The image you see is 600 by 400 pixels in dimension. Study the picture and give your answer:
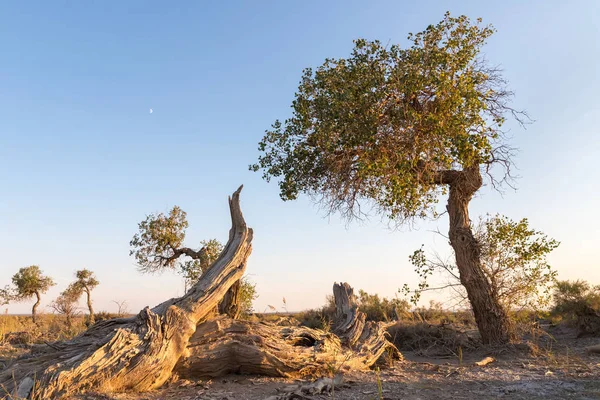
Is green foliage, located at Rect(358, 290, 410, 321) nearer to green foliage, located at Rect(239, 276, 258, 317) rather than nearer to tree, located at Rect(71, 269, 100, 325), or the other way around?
green foliage, located at Rect(239, 276, 258, 317)

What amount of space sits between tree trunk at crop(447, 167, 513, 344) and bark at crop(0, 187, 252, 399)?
7738 millimetres

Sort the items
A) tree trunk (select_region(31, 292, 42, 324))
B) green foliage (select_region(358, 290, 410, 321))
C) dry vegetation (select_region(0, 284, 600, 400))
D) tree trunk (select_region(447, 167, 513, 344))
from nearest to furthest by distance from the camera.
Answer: dry vegetation (select_region(0, 284, 600, 400))
tree trunk (select_region(447, 167, 513, 344))
green foliage (select_region(358, 290, 410, 321))
tree trunk (select_region(31, 292, 42, 324))

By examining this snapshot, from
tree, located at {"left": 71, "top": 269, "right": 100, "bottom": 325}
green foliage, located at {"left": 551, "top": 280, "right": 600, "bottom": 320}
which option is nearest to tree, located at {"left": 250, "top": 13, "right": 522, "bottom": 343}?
green foliage, located at {"left": 551, "top": 280, "right": 600, "bottom": 320}

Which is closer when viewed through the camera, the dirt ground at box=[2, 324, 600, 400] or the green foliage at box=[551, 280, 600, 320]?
the dirt ground at box=[2, 324, 600, 400]

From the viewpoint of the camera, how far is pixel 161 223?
2350 cm

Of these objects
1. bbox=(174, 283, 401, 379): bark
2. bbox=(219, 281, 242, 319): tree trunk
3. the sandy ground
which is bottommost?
the sandy ground

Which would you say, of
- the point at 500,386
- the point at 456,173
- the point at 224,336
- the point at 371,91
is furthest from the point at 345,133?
the point at 500,386

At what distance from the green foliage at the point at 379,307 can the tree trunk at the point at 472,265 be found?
7062 mm

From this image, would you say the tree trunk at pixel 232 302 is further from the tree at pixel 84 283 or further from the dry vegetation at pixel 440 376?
the tree at pixel 84 283

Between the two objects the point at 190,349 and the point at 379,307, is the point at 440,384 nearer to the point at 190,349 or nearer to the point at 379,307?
the point at 190,349

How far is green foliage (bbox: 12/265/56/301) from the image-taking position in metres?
37.1

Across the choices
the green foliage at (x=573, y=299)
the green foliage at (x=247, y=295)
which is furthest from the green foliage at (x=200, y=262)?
the green foliage at (x=573, y=299)

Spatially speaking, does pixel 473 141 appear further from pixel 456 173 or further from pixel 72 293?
pixel 72 293

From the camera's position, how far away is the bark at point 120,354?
6680mm
